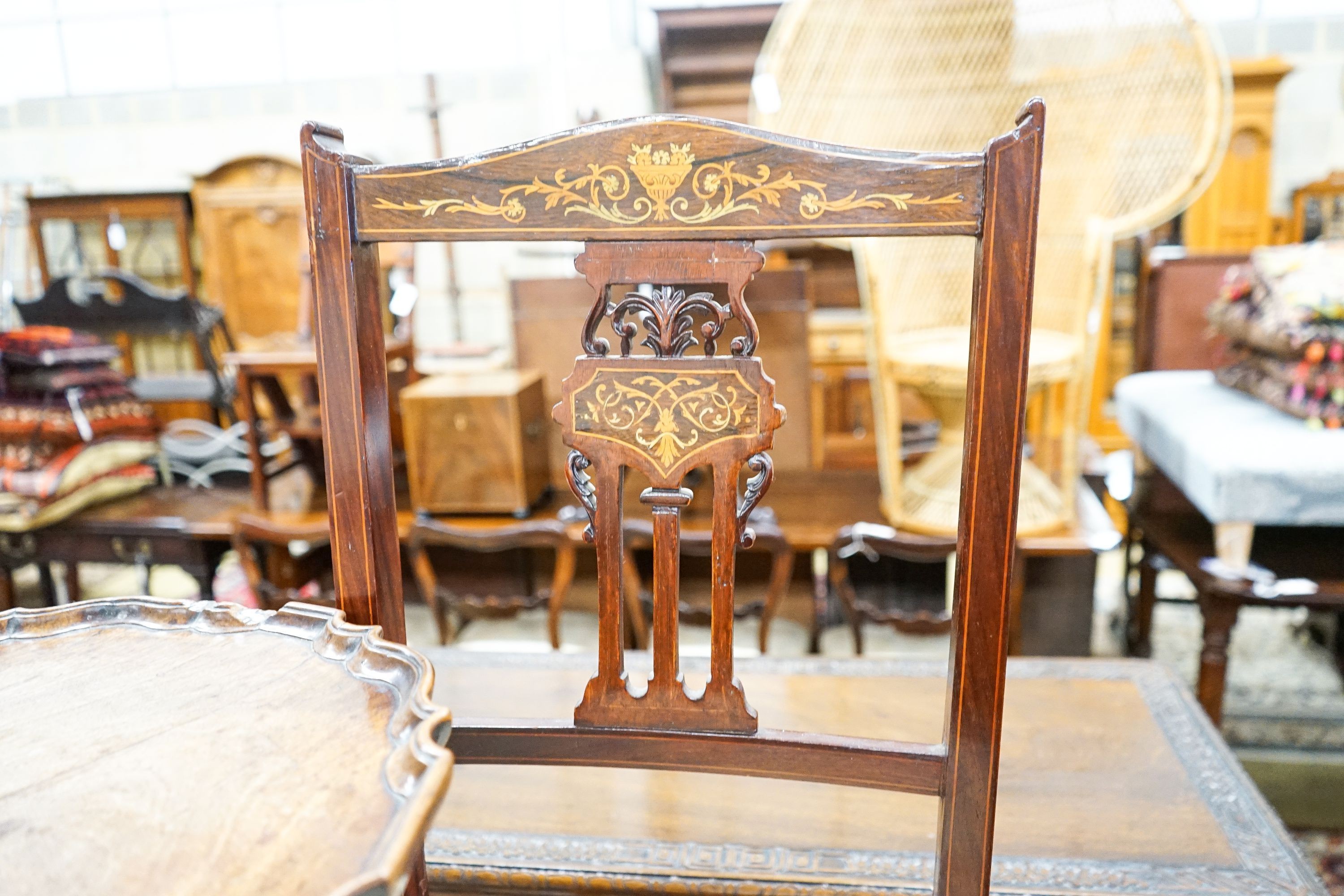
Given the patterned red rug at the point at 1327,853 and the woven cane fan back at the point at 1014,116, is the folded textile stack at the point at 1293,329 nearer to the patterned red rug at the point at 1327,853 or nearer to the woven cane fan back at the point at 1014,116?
the woven cane fan back at the point at 1014,116

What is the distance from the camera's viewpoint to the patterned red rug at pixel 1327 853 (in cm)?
156

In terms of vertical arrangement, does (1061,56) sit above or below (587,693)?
above

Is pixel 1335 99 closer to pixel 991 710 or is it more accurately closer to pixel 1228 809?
pixel 1228 809

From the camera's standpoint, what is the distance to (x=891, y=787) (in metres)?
0.63

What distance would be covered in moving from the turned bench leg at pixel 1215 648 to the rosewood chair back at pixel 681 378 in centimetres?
118

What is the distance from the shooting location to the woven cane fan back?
171 cm

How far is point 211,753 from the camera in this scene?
50 cm

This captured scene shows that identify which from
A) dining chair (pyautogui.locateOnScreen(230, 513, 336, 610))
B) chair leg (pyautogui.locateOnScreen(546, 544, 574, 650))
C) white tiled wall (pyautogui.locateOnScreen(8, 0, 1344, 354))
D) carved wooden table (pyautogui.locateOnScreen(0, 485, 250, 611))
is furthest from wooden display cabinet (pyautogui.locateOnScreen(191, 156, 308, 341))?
chair leg (pyautogui.locateOnScreen(546, 544, 574, 650))

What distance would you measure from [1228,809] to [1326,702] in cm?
167

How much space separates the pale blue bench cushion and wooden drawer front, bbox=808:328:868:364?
1.78 m

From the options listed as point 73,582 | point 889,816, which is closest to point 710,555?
point 889,816

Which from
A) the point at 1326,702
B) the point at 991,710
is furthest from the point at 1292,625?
the point at 991,710

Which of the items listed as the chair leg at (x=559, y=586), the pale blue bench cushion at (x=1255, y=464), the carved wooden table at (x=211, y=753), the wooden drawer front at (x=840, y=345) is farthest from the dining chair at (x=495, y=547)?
the wooden drawer front at (x=840, y=345)

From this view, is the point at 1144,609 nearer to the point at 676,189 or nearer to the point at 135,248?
the point at 676,189
